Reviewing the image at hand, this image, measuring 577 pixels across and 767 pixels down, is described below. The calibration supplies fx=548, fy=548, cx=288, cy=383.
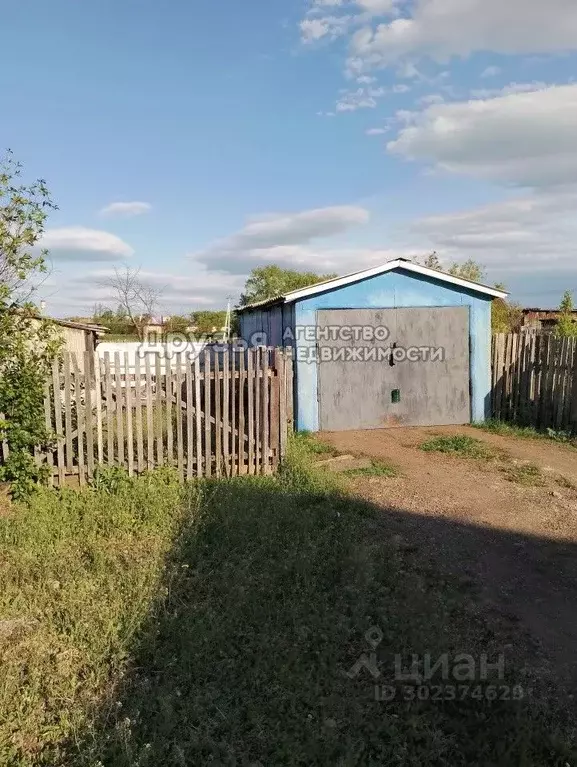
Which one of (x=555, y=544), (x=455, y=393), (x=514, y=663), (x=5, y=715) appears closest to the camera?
(x=5, y=715)

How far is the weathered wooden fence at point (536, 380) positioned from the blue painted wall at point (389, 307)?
263mm

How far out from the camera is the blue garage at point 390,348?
11008 millimetres

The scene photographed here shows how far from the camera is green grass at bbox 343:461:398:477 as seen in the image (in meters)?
7.80

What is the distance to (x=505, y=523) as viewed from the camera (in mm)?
5984

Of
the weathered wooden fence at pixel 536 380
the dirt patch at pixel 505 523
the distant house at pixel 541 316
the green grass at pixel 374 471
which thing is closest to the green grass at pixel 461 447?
the dirt patch at pixel 505 523

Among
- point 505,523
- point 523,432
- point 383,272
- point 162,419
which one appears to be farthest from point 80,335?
point 505,523

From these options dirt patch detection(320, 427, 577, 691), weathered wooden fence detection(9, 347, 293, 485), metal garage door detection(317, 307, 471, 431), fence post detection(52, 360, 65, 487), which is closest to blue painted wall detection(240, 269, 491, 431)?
metal garage door detection(317, 307, 471, 431)

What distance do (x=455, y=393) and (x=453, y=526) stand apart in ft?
19.8

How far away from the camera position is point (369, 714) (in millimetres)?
3105

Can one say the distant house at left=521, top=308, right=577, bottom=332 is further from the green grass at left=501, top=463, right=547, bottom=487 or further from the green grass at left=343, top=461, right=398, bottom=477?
the green grass at left=343, top=461, right=398, bottom=477

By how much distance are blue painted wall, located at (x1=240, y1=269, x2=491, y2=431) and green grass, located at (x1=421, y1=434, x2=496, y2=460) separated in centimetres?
205

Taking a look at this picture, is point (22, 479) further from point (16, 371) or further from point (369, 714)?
point (369, 714)

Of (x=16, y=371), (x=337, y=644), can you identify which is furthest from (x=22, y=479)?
(x=337, y=644)

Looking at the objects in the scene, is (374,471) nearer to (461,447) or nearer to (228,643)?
(461,447)
